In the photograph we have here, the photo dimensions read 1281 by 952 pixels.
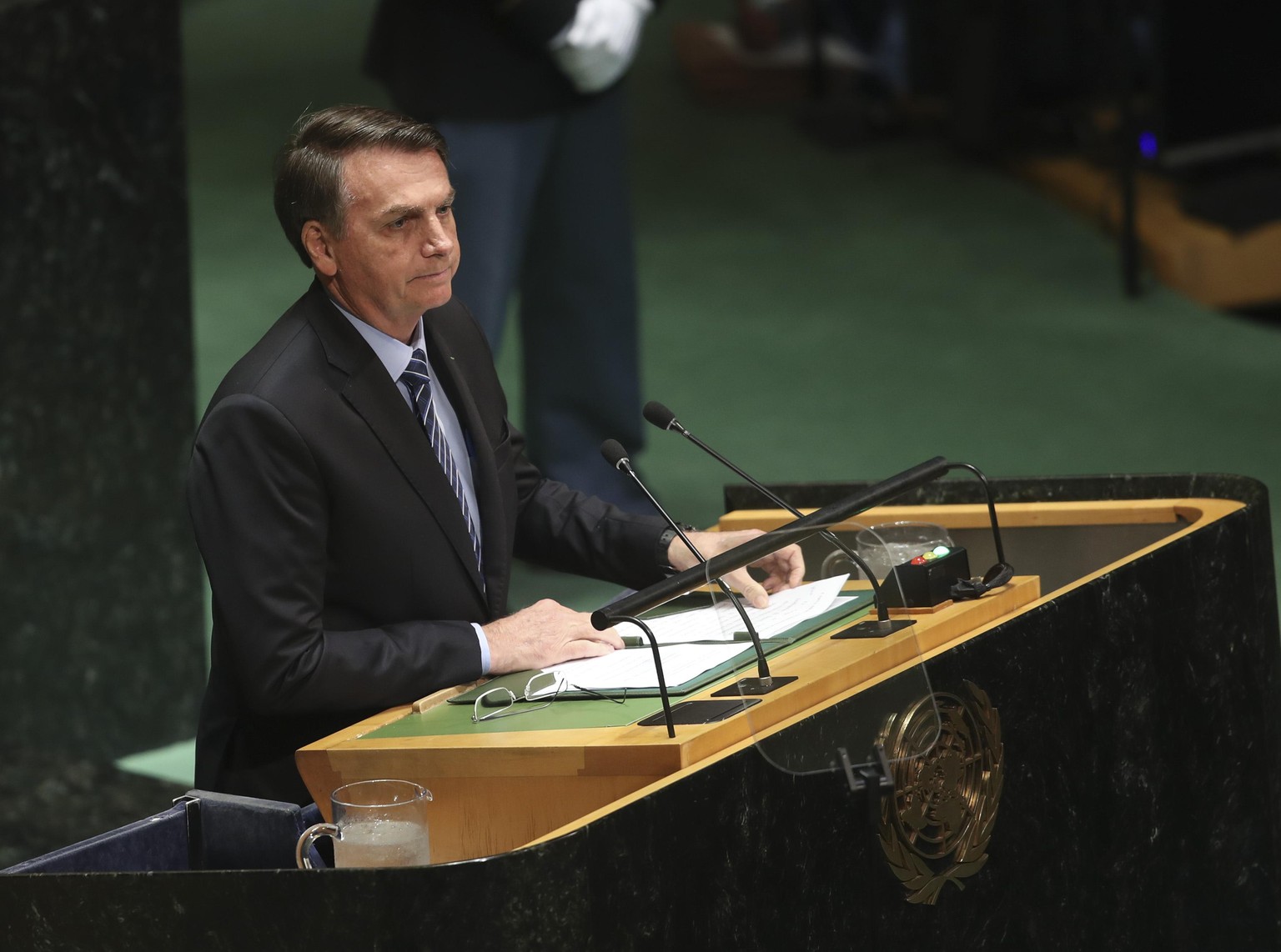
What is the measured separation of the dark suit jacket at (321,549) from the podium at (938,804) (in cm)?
11

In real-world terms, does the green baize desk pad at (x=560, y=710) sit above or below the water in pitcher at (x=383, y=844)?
above

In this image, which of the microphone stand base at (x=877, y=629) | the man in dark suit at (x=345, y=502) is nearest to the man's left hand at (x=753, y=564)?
the man in dark suit at (x=345, y=502)

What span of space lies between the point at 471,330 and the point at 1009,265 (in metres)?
5.01

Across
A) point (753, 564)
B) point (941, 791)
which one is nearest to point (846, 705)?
point (941, 791)

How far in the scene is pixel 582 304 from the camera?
4.69m

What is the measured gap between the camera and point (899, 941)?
199 centimetres

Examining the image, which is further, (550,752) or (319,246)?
(319,246)

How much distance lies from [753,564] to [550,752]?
63 centimetres

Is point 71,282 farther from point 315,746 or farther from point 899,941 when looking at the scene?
point 899,941

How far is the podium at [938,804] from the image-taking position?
1661 mm

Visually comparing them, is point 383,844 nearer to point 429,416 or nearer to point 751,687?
point 751,687

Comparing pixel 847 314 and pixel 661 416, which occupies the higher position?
pixel 847 314

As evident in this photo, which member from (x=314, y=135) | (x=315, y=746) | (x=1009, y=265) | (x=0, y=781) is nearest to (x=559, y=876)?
(x=315, y=746)

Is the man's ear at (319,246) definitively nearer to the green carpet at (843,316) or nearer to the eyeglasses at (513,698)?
the eyeglasses at (513,698)
